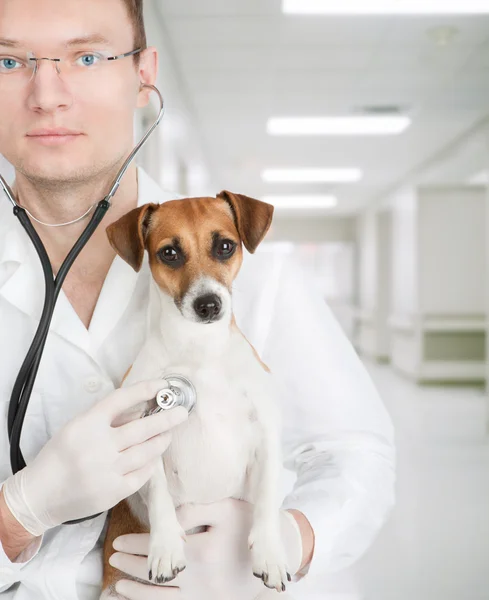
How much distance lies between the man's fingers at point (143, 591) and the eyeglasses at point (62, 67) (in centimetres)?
79

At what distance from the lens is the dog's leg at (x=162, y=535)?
34.2 inches

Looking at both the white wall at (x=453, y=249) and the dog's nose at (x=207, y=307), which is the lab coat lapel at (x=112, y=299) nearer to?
the dog's nose at (x=207, y=307)

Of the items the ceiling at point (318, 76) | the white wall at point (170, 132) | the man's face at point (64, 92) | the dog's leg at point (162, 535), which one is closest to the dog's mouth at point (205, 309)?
the dog's leg at point (162, 535)

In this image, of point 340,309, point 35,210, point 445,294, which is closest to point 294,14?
point 35,210

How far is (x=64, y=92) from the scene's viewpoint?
1.02m

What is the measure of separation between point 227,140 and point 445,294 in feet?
14.9

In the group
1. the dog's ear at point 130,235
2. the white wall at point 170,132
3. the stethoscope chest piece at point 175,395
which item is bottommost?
the stethoscope chest piece at point 175,395

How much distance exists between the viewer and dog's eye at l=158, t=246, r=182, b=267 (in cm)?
99

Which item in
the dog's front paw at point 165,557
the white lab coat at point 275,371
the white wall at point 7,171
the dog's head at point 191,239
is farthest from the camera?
the white wall at point 7,171

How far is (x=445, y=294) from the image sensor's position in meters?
10.6

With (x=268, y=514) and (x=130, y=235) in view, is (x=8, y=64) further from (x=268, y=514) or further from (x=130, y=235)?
(x=268, y=514)

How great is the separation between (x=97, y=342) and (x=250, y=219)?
34 centimetres

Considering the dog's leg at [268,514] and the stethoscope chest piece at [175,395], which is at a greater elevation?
the stethoscope chest piece at [175,395]

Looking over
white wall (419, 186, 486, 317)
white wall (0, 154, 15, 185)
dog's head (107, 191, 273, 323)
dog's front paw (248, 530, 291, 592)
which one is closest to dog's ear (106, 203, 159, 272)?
dog's head (107, 191, 273, 323)
